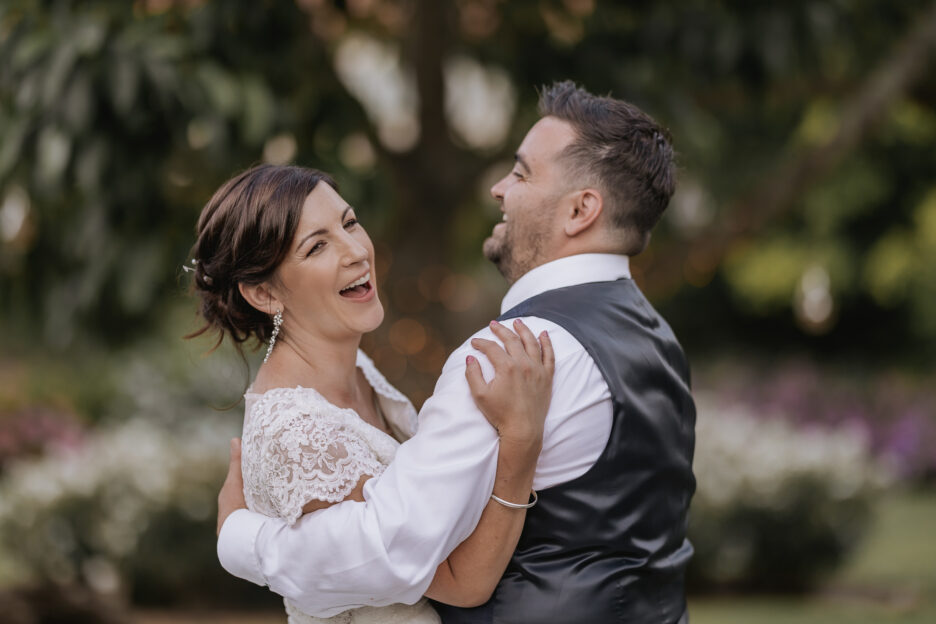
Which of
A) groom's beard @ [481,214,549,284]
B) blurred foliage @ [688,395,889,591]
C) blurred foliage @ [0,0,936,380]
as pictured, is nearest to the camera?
groom's beard @ [481,214,549,284]

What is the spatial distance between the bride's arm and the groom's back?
7cm

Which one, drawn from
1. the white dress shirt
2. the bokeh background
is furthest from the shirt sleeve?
the bokeh background

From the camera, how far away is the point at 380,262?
606 cm

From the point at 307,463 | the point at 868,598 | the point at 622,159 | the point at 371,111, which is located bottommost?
the point at 868,598

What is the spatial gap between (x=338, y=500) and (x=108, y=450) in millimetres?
5963

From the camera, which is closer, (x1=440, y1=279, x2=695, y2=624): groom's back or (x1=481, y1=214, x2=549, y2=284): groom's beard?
(x1=440, y1=279, x2=695, y2=624): groom's back

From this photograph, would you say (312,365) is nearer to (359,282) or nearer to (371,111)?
(359,282)

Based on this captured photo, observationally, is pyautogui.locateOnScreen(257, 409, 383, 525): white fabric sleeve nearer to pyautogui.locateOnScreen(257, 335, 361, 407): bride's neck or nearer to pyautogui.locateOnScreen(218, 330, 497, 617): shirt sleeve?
pyautogui.locateOnScreen(218, 330, 497, 617): shirt sleeve

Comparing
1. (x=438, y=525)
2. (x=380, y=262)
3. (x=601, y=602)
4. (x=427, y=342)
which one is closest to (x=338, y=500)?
(x=438, y=525)

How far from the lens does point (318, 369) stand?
7.39ft

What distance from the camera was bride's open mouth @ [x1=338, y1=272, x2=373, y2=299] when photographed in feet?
7.25

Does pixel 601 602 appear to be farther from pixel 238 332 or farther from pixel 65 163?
pixel 65 163

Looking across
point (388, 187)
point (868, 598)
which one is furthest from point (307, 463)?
point (868, 598)

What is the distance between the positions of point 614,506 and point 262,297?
87 cm
